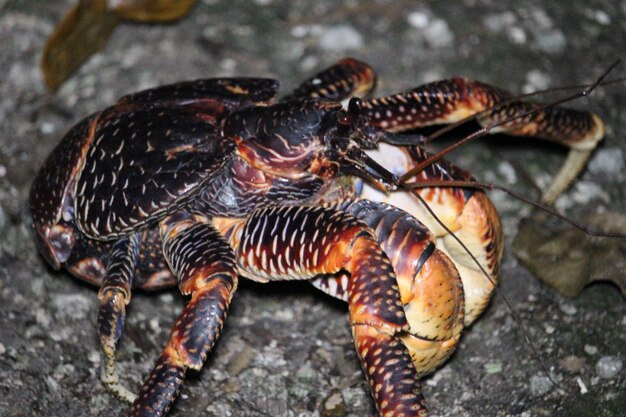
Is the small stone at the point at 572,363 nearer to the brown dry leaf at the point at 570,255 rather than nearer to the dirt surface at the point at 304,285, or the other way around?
the dirt surface at the point at 304,285

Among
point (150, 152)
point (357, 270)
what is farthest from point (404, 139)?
point (150, 152)

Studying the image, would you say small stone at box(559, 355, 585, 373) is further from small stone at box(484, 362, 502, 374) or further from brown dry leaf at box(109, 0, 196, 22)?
brown dry leaf at box(109, 0, 196, 22)

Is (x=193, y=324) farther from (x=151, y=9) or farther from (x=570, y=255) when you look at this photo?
(x=151, y=9)

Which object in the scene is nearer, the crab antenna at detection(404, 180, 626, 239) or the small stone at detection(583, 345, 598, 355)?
the crab antenna at detection(404, 180, 626, 239)

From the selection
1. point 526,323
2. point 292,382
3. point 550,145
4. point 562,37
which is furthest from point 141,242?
point 562,37

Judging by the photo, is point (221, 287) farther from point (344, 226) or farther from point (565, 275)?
point (565, 275)

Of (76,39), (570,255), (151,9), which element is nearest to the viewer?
(570,255)

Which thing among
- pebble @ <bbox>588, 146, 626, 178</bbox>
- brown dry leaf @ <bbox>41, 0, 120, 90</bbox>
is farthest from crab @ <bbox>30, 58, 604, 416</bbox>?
brown dry leaf @ <bbox>41, 0, 120, 90</bbox>
